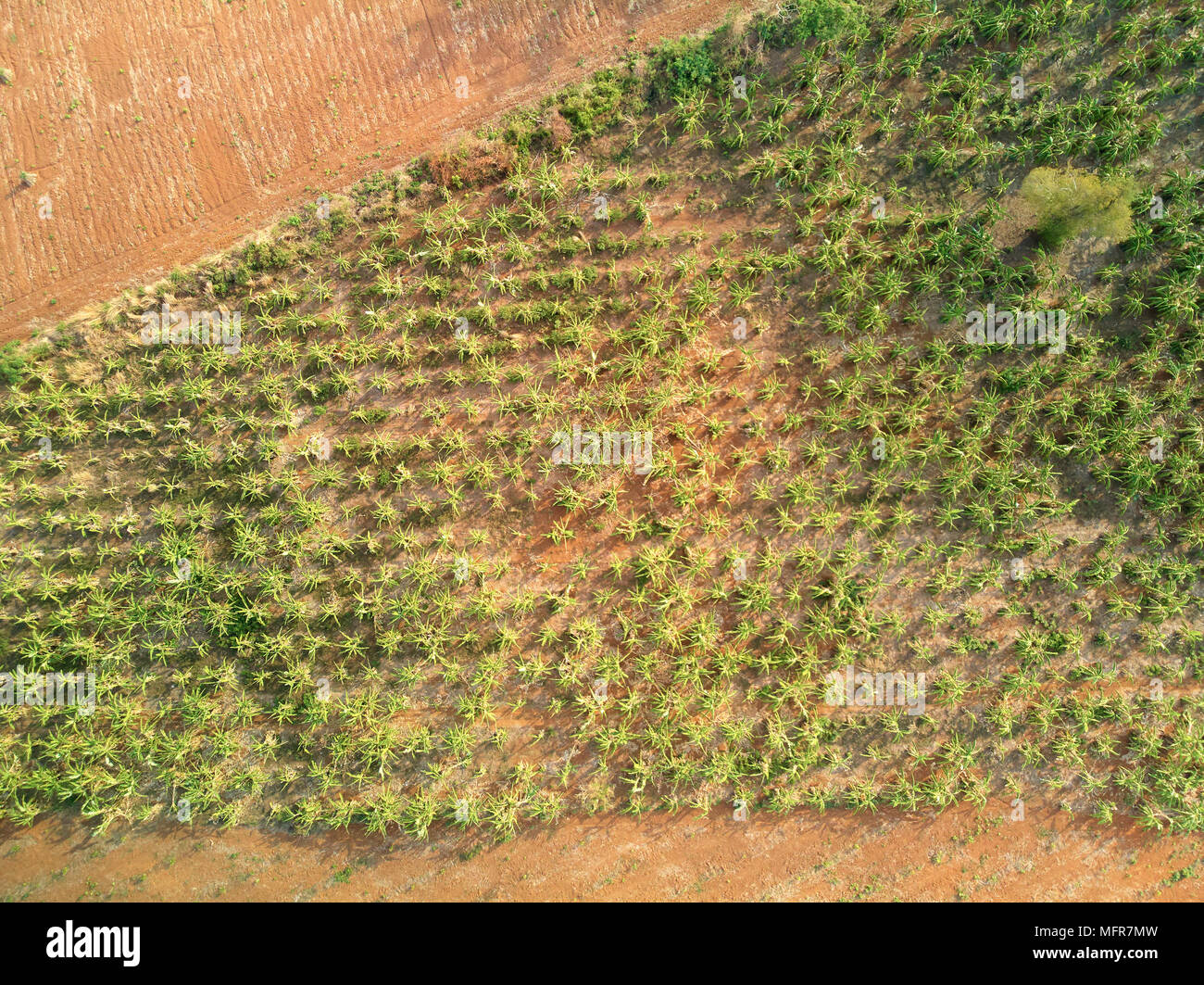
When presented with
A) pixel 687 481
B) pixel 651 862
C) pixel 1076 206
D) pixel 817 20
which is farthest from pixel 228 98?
pixel 651 862

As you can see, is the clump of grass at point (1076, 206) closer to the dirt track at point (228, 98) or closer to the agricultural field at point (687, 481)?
the agricultural field at point (687, 481)

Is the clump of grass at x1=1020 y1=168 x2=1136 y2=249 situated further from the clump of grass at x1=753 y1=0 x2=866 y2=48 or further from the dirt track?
the dirt track

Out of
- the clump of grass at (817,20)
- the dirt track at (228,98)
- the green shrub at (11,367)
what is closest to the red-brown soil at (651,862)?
the green shrub at (11,367)

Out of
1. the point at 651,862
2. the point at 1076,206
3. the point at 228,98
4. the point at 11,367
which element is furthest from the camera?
the point at 228,98

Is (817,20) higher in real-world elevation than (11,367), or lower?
higher

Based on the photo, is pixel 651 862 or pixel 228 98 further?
pixel 228 98

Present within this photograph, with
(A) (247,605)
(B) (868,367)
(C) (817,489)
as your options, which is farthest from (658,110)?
(A) (247,605)

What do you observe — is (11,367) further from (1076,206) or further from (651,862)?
(1076,206)

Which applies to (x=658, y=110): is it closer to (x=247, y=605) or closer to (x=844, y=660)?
(x=844, y=660)

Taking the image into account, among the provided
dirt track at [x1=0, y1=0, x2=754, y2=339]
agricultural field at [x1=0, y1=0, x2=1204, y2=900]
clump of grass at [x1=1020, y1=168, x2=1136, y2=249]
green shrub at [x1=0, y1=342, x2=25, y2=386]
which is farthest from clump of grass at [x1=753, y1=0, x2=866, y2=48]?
green shrub at [x1=0, y1=342, x2=25, y2=386]
